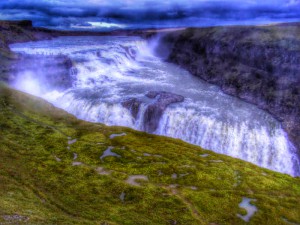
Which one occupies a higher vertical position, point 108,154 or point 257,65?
point 257,65

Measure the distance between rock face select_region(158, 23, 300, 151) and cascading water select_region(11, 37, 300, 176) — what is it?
2.92 metres

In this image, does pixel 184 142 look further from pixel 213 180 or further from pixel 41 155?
pixel 41 155

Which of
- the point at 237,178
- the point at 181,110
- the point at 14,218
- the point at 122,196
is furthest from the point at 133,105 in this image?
the point at 14,218

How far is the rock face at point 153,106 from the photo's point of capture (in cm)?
5659

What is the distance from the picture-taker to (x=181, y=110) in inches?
2248

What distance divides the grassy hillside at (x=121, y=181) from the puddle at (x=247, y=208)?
20.1 inches

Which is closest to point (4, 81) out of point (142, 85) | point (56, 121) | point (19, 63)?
point (19, 63)

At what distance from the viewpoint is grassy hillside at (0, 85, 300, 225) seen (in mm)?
30312

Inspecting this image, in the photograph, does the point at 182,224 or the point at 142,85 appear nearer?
the point at 182,224

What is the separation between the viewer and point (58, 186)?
3528cm

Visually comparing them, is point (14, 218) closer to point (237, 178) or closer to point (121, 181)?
point (121, 181)

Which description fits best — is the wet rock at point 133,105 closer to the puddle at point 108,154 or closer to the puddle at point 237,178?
the puddle at point 108,154

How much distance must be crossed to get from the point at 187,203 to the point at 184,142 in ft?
64.4

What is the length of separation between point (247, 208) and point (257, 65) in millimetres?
49072
